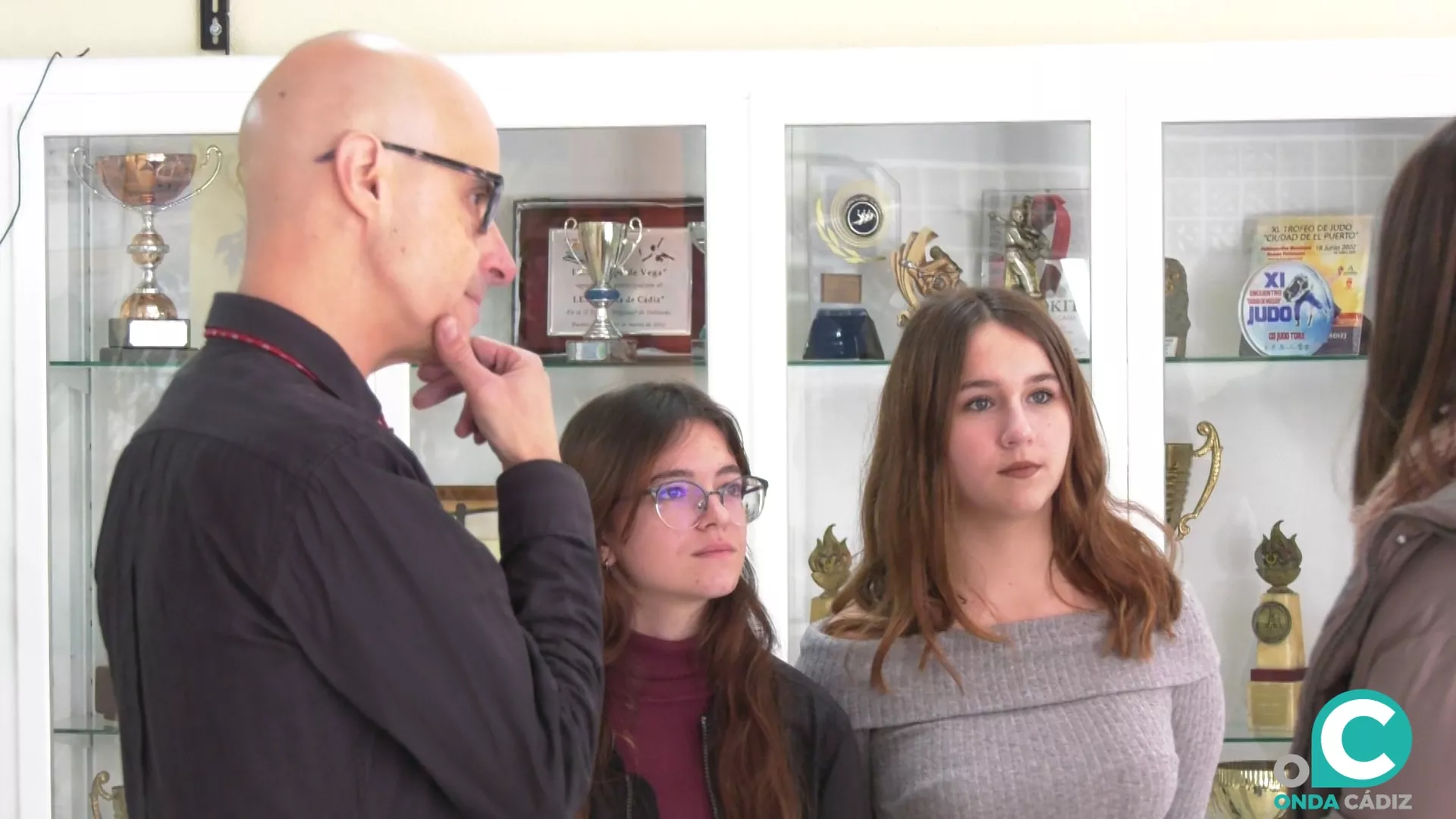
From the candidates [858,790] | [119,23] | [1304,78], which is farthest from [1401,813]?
[119,23]

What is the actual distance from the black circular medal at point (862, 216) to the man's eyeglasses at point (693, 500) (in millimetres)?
1011

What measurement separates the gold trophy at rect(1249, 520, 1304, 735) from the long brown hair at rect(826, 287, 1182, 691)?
924 mm

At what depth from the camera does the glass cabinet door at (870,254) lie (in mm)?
2393

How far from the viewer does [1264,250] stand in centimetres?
248

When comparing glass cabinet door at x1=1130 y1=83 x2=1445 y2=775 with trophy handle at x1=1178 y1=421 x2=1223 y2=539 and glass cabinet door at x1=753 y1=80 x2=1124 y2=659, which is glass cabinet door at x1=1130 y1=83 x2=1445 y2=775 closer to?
trophy handle at x1=1178 y1=421 x2=1223 y2=539

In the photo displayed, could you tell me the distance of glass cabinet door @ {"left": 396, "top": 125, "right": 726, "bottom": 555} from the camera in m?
2.43

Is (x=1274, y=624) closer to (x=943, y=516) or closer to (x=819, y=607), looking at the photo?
(x=819, y=607)

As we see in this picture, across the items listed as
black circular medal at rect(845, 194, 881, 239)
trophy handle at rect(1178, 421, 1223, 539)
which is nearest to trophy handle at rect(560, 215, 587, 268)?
black circular medal at rect(845, 194, 881, 239)

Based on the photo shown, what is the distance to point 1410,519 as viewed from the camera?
2.90 ft

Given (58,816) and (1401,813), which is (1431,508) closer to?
(1401,813)

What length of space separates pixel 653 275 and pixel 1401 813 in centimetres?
180

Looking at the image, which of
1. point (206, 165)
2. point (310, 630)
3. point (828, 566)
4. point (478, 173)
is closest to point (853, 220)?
point (828, 566)

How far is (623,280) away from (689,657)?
3.74ft

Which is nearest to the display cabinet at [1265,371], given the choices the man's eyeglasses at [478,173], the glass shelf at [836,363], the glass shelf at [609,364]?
the glass shelf at [836,363]
